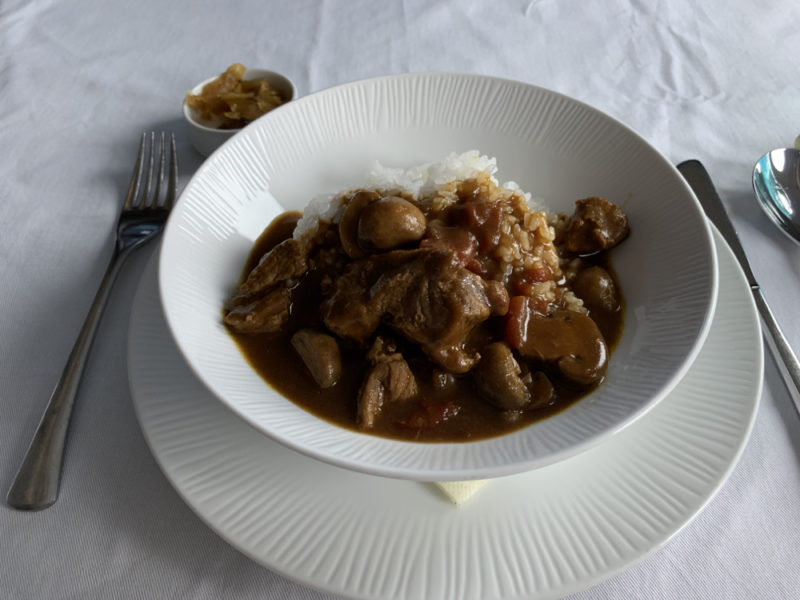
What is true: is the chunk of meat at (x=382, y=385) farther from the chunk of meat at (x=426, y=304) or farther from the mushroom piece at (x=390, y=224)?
the mushroom piece at (x=390, y=224)

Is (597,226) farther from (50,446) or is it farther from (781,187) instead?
(50,446)

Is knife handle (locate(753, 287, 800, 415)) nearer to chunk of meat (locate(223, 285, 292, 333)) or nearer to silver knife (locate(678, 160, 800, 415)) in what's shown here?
silver knife (locate(678, 160, 800, 415))

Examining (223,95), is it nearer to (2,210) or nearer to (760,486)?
(2,210)

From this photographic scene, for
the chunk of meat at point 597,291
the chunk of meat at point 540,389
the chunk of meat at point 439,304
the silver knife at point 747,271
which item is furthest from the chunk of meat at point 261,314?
the silver knife at point 747,271

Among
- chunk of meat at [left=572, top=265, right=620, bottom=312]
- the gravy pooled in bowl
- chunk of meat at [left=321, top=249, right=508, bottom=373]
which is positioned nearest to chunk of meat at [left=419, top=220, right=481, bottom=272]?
the gravy pooled in bowl

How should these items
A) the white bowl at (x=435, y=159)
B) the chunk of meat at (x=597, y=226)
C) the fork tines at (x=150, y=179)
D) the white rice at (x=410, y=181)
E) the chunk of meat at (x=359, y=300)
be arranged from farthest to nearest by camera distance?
the fork tines at (x=150, y=179) < the white rice at (x=410, y=181) < the chunk of meat at (x=597, y=226) < the chunk of meat at (x=359, y=300) < the white bowl at (x=435, y=159)

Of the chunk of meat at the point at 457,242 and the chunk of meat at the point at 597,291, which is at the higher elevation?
the chunk of meat at the point at 457,242

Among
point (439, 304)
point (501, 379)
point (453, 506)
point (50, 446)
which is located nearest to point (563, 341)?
point (501, 379)
